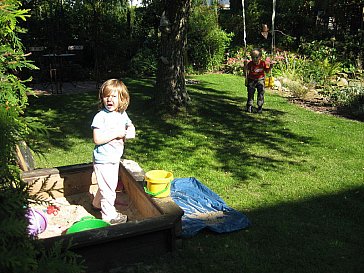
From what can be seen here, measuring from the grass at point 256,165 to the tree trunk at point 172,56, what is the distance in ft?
1.37

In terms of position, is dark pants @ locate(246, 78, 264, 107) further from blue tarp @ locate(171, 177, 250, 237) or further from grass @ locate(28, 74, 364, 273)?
blue tarp @ locate(171, 177, 250, 237)

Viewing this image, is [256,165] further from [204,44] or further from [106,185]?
[204,44]

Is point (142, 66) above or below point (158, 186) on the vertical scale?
above

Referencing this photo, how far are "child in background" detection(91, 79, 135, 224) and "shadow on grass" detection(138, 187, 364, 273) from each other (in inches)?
34.7

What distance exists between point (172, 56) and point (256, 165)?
10.8ft

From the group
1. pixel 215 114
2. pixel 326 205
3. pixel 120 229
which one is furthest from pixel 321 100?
pixel 120 229

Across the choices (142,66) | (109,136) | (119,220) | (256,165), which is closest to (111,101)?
(109,136)

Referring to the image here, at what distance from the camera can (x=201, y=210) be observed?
457cm

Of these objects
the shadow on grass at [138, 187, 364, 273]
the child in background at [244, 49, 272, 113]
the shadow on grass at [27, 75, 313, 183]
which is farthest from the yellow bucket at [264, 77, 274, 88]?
the shadow on grass at [138, 187, 364, 273]

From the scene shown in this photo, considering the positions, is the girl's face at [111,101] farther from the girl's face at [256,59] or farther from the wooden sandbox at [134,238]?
the girl's face at [256,59]

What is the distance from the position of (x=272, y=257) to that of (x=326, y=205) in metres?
1.40

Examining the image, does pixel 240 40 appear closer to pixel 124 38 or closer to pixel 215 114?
pixel 124 38

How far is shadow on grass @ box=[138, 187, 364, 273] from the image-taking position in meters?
3.51

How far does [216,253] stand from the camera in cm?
372
